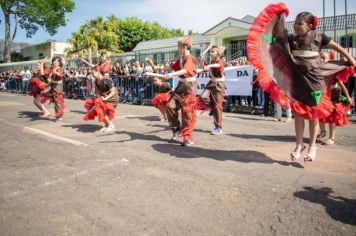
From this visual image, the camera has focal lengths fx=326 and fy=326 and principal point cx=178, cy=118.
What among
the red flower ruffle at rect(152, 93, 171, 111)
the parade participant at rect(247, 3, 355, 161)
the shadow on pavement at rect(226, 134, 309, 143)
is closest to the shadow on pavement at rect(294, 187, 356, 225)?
the parade participant at rect(247, 3, 355, 161)

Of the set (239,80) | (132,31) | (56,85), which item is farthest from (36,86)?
(132,31)

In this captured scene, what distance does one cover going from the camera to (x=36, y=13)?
167ft

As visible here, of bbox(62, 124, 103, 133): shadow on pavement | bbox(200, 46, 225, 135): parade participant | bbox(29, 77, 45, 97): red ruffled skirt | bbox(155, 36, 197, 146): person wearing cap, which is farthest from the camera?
bbox(29, 77, 45, 97): red ruffled skirt

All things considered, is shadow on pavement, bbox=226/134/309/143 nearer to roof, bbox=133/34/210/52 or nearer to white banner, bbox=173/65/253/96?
white banner, bbox=173/65/253/96

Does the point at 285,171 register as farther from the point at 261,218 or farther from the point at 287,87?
the point at 261,218

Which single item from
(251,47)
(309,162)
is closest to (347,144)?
(309,162)

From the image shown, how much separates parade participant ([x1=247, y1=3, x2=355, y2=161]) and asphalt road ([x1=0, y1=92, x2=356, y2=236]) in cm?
87

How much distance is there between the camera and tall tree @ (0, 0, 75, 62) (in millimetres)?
49469

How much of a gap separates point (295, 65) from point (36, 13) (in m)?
54.2

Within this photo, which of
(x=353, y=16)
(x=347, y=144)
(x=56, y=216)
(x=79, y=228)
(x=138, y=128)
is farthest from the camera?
(x=353, y=16)

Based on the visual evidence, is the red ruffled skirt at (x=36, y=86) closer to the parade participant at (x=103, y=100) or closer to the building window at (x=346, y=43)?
the parade participant at (x=103, y=100)

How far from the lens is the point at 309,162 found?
5016mm

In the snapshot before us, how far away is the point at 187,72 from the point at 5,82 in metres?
28.9

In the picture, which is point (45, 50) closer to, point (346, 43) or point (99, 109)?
A: point (99, 109)
